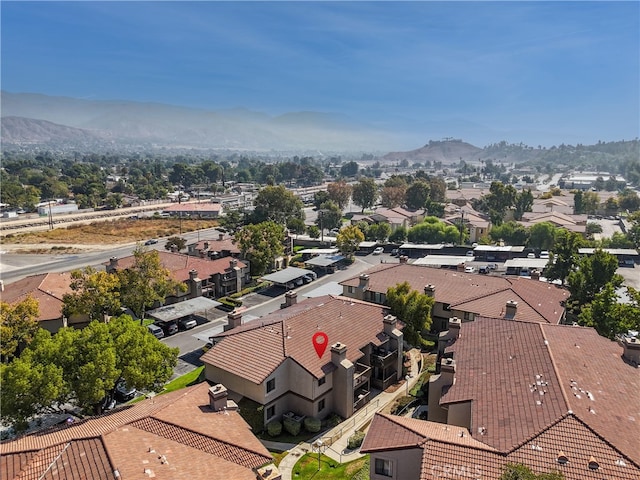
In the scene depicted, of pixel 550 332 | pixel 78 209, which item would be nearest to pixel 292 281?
pixel 550 332

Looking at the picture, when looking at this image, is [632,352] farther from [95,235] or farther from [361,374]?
[95,235]

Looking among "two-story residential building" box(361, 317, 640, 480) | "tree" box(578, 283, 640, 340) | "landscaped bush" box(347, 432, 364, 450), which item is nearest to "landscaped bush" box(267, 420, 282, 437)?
"landscaped bush" box(347, 432, 364, 450)

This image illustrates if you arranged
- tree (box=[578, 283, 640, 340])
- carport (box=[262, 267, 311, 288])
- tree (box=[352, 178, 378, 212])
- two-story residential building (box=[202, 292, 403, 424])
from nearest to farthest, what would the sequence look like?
1. two-story residential building (box=[202, 292, 403, 424])
2. tree (box=[578, 283, 640, 340])
3. carport (box=[262, 267, 311, 288])
4. tree (box=[352, 178, 378, 212])

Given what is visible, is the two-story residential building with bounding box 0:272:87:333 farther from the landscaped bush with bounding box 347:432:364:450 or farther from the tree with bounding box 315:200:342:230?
the tree with bounding box 315:200:342:230

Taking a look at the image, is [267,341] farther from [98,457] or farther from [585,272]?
[585,272]

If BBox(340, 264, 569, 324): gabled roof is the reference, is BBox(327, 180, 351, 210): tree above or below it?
above

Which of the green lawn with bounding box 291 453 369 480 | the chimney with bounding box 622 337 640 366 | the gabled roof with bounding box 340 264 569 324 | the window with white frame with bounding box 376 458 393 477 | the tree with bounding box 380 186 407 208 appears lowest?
the green lawn with bounding box 291 453 369 480
